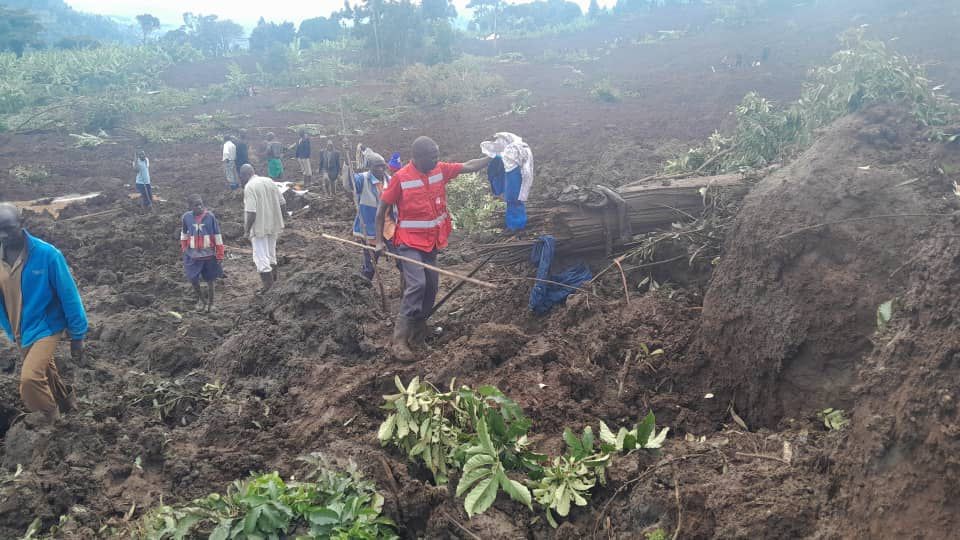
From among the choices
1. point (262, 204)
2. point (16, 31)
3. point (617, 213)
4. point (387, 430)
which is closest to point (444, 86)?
point (262, 204)

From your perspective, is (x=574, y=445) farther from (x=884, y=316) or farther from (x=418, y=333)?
(x=418, y=333)

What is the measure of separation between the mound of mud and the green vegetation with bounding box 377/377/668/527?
39.5 inches

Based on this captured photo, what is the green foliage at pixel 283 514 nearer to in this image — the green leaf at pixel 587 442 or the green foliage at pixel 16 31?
the green leaf at pixel 587 442

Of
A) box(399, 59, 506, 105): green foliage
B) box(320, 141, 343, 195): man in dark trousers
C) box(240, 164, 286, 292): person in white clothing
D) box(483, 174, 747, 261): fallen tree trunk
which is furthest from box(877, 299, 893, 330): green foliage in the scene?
box(399, 59, 506, 105): green foliage

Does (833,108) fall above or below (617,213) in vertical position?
above

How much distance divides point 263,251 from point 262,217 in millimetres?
467

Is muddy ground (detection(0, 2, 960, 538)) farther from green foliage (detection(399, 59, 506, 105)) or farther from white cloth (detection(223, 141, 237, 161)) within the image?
green foliage (detection(399, 59, 506, 105))

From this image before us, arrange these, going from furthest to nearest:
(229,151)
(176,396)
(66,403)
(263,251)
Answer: (229,151) < (263,251) < (176,396) < (66,403)

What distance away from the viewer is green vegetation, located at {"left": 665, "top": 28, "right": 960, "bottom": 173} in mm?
6359

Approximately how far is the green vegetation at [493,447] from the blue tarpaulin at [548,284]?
2.05 meters

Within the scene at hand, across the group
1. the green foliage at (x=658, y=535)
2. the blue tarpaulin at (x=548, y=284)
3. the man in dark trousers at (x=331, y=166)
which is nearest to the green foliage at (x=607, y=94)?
the man in dark trousers at (x=331, y=166)

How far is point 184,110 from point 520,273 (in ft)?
88.0

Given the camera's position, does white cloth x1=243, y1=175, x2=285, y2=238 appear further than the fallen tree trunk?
Yes

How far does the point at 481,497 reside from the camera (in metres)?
3.14
